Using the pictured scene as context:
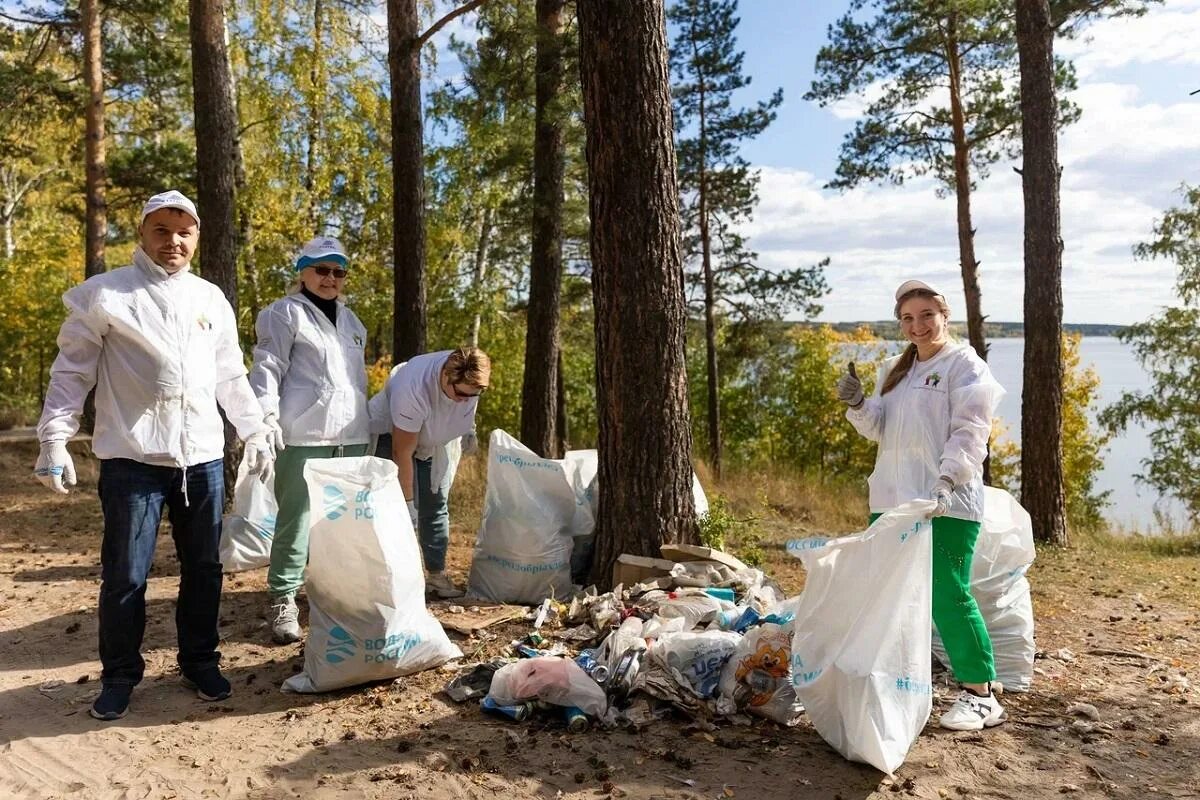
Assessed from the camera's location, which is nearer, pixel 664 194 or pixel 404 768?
pixel 404 768

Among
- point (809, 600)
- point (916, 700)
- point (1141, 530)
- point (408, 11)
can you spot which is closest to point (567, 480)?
point (809, 600)

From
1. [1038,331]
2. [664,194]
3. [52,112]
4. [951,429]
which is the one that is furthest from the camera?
[52,112]

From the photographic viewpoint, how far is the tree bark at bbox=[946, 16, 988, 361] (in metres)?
12.2

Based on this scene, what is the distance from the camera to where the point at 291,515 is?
395 centimetres

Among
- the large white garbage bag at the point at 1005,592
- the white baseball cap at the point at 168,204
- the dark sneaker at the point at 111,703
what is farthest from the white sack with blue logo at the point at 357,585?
the large white garbage bag at the point at 1005,592

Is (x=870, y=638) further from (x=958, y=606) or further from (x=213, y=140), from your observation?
(x=213, y=140)

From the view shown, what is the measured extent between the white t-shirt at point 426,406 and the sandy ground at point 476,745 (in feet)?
3.35

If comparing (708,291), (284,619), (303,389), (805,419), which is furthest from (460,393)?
(805,419)

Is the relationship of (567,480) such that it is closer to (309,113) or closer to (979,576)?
(979,576)

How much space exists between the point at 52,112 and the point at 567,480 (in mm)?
11262

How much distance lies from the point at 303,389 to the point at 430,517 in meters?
1.09

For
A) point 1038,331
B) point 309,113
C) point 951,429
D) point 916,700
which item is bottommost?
point 916,700

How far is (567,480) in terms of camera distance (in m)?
4.70

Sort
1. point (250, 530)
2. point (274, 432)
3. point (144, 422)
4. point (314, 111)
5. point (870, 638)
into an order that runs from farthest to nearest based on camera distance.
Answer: point (314, 111)
point (250, 530)
point (274, 432)
point (144, 422)
point (870, 638)
